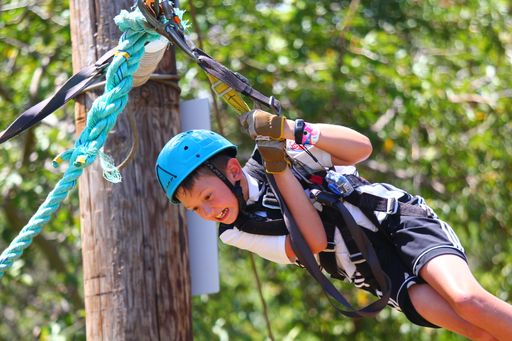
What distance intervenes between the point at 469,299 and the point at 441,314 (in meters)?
0.17

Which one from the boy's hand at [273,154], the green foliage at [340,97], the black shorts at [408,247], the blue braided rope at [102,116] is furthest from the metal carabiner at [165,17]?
the green foliage at [340,97]

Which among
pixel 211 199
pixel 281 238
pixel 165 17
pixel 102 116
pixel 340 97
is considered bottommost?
pixel 340 97

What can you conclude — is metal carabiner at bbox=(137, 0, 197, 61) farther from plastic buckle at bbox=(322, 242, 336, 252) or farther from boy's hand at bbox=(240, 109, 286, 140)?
plastic buckle at bbox=(322, 242, 336, 252)

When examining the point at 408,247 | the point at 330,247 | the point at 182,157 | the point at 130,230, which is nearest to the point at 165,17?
the point at 182,157

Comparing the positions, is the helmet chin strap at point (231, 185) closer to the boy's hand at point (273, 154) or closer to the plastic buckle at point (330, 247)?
the boy's hand at point (273, 154)

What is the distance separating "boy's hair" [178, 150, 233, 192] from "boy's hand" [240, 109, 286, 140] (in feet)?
0.95

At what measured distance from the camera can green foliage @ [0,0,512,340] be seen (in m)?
5.54

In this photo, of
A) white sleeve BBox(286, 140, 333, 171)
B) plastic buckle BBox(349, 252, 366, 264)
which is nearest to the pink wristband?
white sleeve BBox(286, 140, 333, 171)

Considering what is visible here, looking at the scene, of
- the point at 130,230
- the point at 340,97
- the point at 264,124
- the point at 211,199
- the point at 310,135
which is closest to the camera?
the point at 264,124

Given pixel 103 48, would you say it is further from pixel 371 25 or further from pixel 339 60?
pixel 371 25

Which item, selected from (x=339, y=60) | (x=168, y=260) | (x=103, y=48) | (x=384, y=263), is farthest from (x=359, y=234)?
(x=339, y=60)

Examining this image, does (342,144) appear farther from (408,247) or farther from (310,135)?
(408,247)

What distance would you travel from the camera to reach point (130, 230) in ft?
9.78

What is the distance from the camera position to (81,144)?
2.60 m
